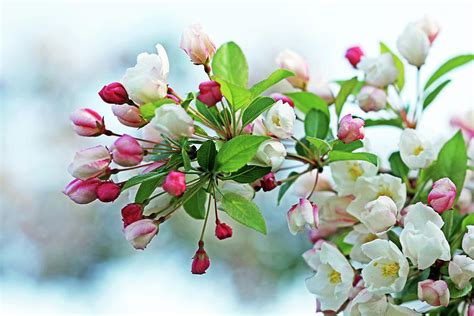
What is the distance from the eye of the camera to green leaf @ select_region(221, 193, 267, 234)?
610 mm

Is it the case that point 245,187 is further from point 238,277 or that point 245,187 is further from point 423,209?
point 238,277

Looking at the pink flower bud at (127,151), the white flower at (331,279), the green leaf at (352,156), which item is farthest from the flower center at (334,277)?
the pink flower bud at (127,151)

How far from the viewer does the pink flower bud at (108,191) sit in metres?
0.59

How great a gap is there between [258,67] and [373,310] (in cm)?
303

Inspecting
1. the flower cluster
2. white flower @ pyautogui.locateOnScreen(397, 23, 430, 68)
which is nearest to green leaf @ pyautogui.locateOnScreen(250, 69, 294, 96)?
the flower cluster

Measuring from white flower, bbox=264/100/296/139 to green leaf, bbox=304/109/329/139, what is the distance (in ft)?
0.35

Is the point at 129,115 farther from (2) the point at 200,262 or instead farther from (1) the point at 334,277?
(1) the point at 334,277

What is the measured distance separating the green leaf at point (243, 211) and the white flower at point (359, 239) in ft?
0.37

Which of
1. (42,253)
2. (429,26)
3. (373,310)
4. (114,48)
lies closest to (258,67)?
(114,48)

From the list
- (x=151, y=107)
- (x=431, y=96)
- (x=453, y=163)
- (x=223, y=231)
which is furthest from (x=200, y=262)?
(x=431, y=96)

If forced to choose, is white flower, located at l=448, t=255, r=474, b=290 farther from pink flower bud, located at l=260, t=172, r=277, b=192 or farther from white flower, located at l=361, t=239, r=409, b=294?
pink flower bud, located at l=260, t=172, r=277, b=192

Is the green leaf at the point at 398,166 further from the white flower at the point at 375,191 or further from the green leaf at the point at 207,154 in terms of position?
the green leaf at the point at 207,154

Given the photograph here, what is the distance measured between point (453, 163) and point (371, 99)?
0.11 m

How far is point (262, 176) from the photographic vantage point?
61 cm
